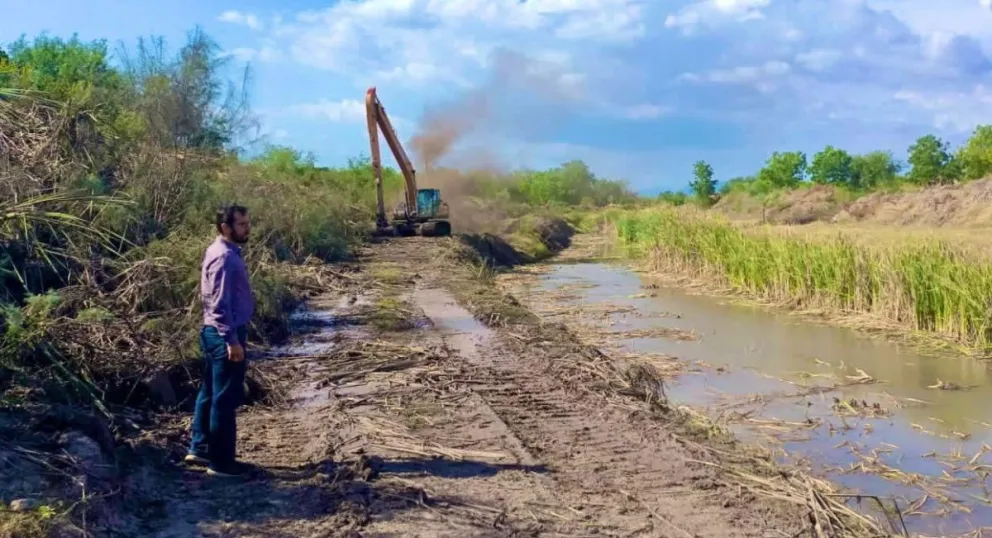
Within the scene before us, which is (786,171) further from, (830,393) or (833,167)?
(830,393)

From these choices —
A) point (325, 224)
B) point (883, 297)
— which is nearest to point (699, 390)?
point (883, 297)

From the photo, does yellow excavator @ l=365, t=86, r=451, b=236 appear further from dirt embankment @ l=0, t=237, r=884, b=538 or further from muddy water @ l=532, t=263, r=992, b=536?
dirt embankment @ l=0, t=237, r=884, b=538

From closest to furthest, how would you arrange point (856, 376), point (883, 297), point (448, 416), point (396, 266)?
1. point (448, 416)
2. point (856, 376)
3. point (883, 297)
4. point (396, 266)

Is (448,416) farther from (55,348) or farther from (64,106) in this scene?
(64,106)

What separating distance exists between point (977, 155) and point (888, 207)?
35.9 feet

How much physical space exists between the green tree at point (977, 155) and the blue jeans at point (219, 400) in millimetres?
53111

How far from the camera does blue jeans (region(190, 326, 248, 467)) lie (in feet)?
18.5

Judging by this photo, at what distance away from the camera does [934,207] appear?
41844 mm

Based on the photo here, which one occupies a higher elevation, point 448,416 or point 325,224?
point 325,224

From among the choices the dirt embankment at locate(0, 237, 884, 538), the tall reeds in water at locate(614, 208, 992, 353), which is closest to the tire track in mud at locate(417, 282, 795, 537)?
the dirt embankment at locate(0, 237, 884, 538)

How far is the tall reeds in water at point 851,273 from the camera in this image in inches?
498

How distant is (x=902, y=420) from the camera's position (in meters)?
8.90

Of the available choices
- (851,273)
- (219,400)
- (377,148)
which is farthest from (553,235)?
(219,400)

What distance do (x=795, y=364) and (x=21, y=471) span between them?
31.5ft
